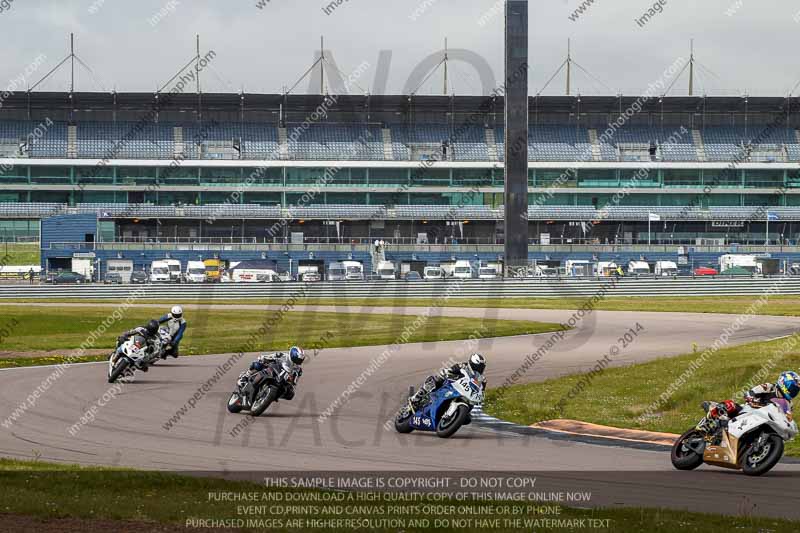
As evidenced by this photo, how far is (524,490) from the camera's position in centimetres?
1273

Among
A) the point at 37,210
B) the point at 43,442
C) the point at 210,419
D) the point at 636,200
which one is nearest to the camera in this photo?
the point at 43,442

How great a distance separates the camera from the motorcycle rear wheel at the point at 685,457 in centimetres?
1452

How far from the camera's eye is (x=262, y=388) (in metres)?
20.0

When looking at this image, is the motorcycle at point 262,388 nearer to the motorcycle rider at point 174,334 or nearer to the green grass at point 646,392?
the green grass at point 646,392

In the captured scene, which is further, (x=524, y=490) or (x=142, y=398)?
(x=142, y=398)

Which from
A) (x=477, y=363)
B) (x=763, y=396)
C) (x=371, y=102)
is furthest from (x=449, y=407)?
(x=371, y=102)

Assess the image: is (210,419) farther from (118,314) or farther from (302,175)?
(302,175)

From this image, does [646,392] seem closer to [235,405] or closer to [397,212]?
[235,405]

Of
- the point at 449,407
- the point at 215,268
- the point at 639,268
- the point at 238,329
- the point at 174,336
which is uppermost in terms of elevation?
the point at 639,268

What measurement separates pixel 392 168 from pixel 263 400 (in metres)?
85.0

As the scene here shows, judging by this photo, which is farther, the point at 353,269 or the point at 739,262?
the point at 739,262

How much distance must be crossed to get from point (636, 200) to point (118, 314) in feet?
221

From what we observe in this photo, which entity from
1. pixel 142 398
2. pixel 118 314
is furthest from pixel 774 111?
pixel 142 398

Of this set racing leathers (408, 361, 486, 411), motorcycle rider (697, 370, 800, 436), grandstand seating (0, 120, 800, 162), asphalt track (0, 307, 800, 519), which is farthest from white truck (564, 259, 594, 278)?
motorcycle rider (697, 370, 800, 436)
